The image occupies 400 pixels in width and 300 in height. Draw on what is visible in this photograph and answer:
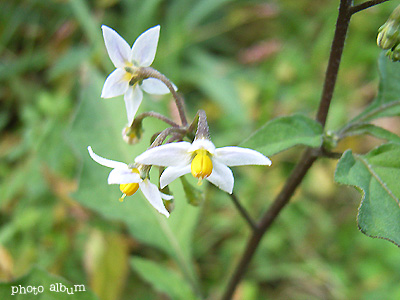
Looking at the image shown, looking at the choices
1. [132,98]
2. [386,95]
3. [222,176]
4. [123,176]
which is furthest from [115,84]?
[386,95]

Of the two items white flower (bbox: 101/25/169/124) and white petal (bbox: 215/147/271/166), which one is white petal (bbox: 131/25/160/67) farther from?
white petal (bbox: 215/147/271/166)

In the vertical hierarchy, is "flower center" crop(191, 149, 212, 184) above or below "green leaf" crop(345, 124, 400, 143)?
above

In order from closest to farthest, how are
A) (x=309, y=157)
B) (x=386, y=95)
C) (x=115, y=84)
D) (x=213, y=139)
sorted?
(x=115, y=84), (x=309, y=157), (x=386, y=95), (x=213, y=139)

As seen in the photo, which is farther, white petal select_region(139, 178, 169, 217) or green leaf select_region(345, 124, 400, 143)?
green leaf select_region(345, 124, 400, 143)

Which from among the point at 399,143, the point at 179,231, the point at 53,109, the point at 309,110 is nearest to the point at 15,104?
the point at 53,109

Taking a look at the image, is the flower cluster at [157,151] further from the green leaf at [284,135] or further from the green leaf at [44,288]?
the green leaf at [44,288]

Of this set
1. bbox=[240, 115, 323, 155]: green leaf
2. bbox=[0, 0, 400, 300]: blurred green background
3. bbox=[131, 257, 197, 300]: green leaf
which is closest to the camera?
bbox=[240, 115, 323, 155]: green leaf

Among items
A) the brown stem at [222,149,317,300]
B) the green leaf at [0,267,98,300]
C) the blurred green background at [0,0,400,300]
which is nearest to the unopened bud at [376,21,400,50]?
the brown stem at [222,149,317,300]

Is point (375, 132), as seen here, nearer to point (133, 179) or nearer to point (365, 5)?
point (365, 5)
